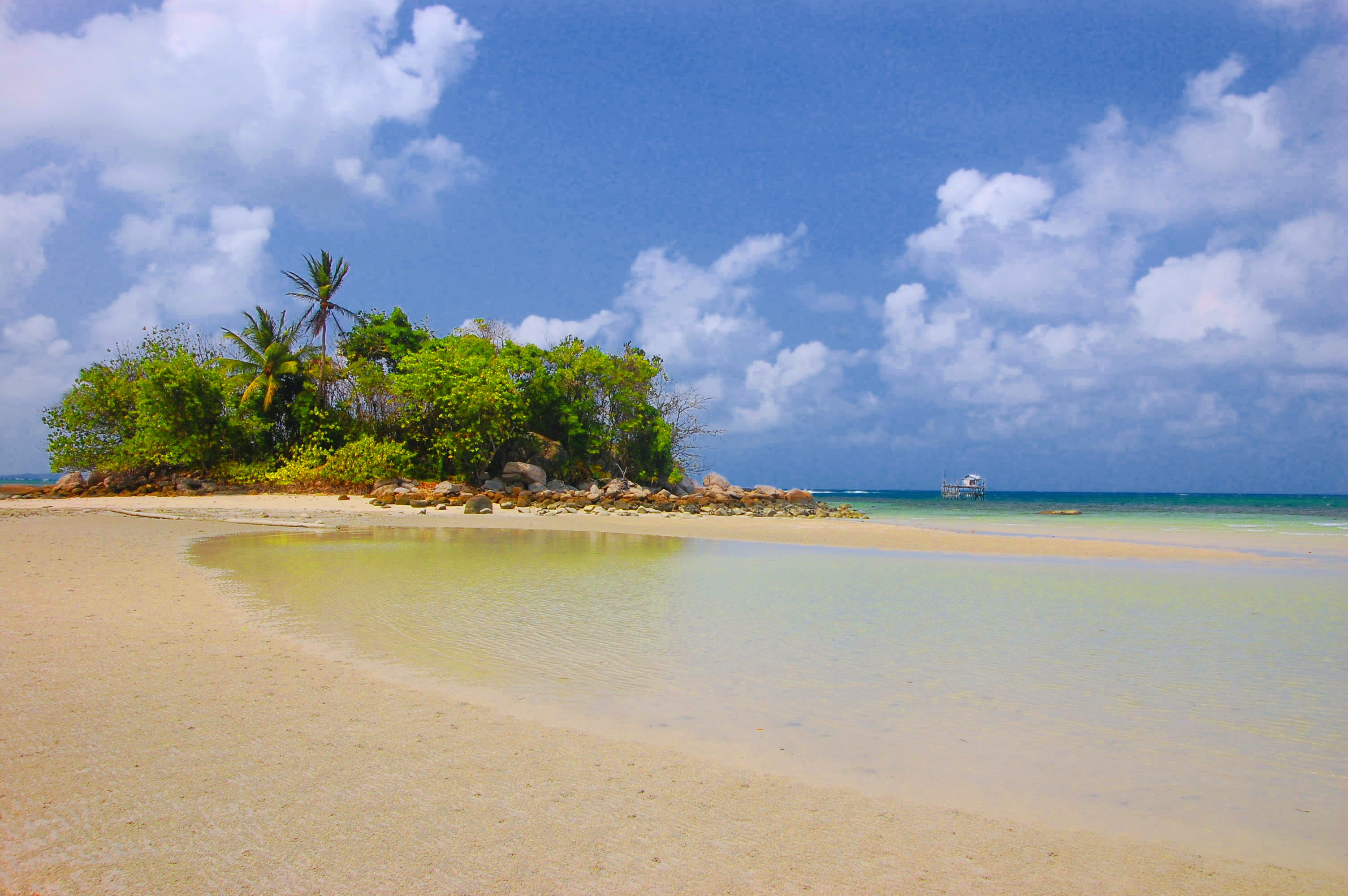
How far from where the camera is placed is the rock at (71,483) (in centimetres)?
2817

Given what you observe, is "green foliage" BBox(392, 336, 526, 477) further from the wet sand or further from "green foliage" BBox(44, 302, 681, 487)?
the wet sand

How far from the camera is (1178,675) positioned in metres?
5.65

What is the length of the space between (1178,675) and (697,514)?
21.1m

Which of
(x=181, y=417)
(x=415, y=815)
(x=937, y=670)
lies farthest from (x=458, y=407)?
(x=415, y=815)

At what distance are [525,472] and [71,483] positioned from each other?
1732 cm

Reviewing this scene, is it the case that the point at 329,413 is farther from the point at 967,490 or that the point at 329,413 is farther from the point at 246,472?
the point at 967,490

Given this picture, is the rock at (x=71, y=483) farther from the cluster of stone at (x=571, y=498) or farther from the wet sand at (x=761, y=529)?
the cluster of stone at (x=571, y=498)

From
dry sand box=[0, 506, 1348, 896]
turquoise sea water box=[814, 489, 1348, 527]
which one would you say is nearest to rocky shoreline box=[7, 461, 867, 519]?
turquoise sea water box=[814, 489, 1348, 527]

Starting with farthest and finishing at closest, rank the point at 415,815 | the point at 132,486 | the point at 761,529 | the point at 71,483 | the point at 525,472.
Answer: the point at 525,472 < the point at 71,483 < the point at 132,486 < the point at 761,529 < the point at 415,815

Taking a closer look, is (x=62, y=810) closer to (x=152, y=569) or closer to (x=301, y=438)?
(x=152, y=569)

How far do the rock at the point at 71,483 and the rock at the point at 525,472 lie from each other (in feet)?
52.2

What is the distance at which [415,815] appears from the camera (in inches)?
121

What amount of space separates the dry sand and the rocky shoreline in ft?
60.5

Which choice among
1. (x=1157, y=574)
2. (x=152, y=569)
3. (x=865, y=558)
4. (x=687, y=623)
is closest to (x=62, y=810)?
(x=687, y=623)
